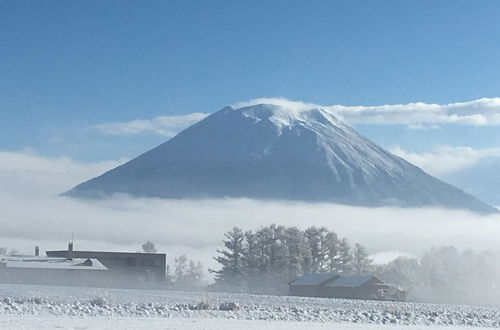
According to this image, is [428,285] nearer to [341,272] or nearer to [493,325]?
[341,272]

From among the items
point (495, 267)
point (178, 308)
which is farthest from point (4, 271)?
point (178, 308)

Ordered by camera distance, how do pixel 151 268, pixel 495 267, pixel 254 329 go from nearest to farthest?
1. pixel 254 329
2. pixel 495 267
3. pixel 151 268

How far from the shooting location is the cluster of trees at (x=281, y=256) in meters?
106

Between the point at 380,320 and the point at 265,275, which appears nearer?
the point at 380,320

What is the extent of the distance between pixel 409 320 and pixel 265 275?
69.3 metres

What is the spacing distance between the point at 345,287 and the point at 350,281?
131cm

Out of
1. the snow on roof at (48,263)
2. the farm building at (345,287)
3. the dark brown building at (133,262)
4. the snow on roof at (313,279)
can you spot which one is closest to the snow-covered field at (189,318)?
the farm building at (345,287)

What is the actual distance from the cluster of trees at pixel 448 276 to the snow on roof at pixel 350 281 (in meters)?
6.88

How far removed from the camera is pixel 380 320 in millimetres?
36500

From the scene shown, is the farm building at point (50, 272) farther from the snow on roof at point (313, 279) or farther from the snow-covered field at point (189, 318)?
the snow-covered field at point (189, 318)

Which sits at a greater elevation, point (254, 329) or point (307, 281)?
point (307, 281)

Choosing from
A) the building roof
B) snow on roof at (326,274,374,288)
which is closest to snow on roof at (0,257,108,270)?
the building roof

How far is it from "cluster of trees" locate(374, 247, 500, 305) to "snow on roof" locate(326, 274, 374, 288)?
6.88m

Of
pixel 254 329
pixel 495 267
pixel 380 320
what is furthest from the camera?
pixel 495 267
